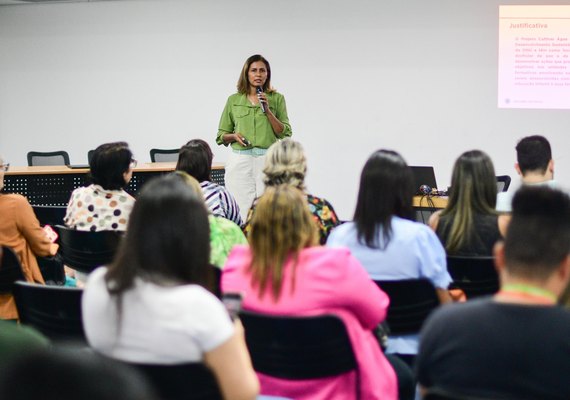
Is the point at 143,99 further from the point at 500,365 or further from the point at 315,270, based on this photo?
the point at 500,365

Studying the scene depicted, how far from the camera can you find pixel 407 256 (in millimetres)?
2572

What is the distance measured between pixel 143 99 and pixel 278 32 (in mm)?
1779

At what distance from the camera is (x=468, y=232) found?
120 inches

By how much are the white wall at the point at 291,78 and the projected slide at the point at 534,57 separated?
109 millimetres

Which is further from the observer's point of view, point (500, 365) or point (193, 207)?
point (193, 207)

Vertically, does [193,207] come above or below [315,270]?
above

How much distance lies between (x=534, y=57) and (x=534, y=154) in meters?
4.01

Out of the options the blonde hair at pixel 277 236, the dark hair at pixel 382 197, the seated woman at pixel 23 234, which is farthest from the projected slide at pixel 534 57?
the blonde hair at pixel 277 236

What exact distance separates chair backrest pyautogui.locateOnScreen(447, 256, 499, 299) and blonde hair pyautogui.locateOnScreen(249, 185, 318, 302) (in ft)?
2.93

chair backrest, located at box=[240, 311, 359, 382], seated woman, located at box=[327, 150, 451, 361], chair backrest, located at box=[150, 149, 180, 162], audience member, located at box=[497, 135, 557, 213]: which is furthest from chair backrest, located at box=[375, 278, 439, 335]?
chair backrest, located at box=[150, 149, 180, 162]

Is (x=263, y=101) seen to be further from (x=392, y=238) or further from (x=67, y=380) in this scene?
(x=67, y=380)

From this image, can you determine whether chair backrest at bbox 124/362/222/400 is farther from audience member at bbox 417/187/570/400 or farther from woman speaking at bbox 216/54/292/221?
woman speaking at bbox 216/54/292/221

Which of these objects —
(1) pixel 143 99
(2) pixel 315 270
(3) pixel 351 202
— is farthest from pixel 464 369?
(1) pixel 143 99

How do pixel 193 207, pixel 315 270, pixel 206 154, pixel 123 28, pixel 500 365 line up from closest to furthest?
1. pixel 500 365
2. pixel 193 207
3. pixel 315 270
4. pixel 206 154
5. pixel 123 28
